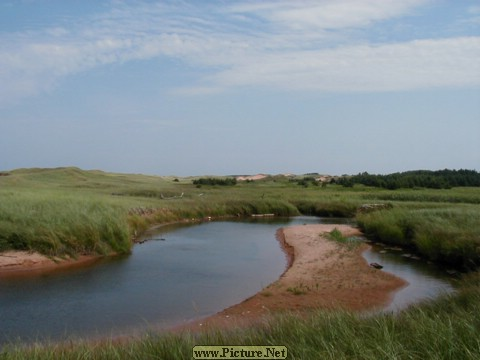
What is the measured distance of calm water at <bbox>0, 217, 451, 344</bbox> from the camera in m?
9.86

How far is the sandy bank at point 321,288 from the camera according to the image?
34.1 feet

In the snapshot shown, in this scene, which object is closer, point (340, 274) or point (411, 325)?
point (411, 325)

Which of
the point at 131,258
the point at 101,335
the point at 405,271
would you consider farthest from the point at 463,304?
the point at 131,258

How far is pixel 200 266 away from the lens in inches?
643

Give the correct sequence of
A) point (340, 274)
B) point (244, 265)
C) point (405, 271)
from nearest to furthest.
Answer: point (340, 274)
point (405, 271)
point (244, 265)

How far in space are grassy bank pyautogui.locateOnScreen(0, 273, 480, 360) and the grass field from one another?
0.04 ft

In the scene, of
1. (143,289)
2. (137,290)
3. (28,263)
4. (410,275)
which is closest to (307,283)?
(410,275)

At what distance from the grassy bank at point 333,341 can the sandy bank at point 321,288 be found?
1.60 m

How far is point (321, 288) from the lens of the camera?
12.7 meters

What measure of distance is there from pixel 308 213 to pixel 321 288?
1050 inches

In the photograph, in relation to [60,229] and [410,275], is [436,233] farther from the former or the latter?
[60,229]

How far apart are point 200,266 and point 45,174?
3869cm

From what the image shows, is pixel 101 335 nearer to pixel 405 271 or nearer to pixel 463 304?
pixel 463 304

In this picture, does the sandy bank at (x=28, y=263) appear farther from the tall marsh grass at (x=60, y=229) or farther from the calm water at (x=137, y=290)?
the calm water at (x=137, y=290)
